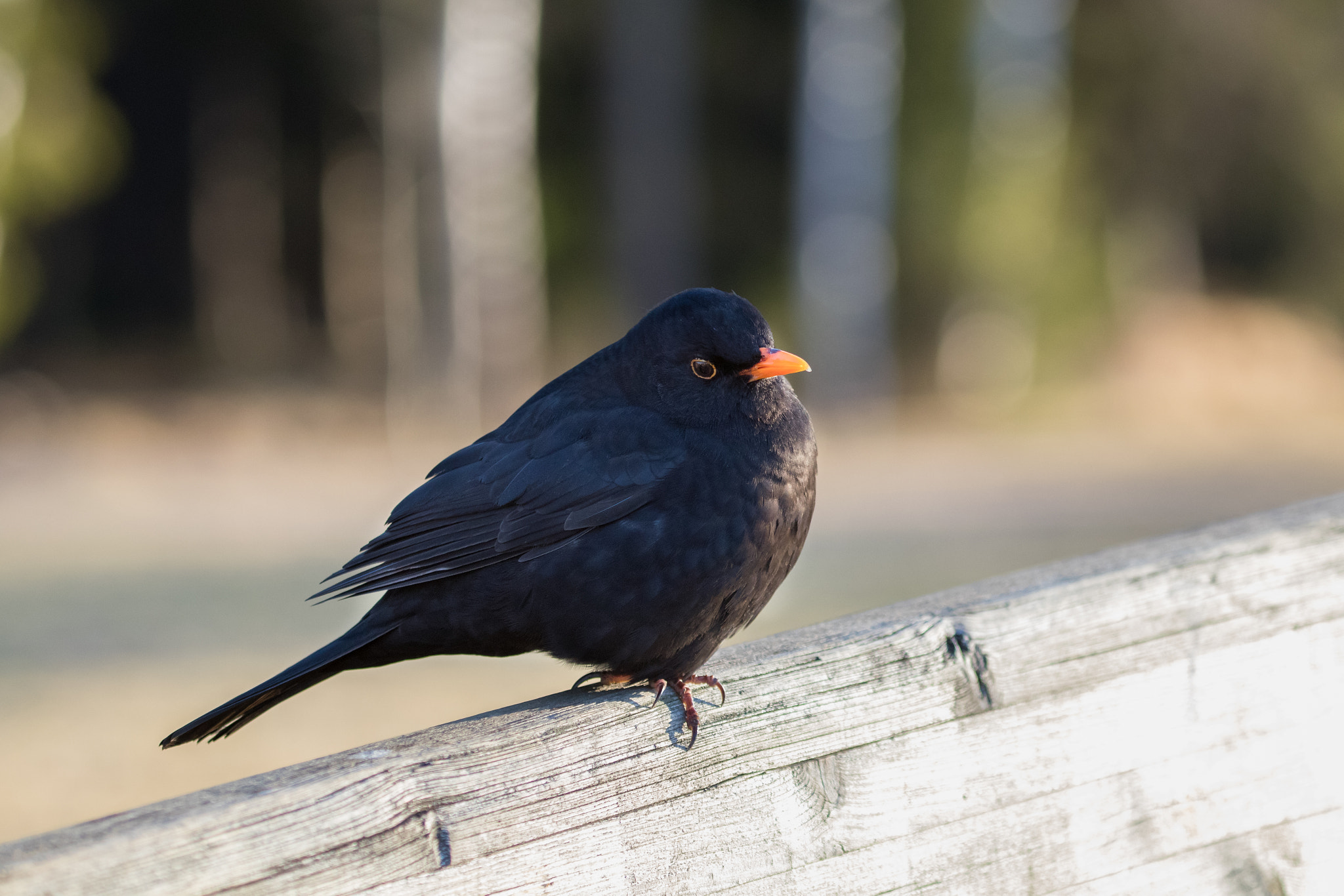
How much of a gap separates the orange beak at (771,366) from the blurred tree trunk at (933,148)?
13555mm

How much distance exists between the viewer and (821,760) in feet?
6.15

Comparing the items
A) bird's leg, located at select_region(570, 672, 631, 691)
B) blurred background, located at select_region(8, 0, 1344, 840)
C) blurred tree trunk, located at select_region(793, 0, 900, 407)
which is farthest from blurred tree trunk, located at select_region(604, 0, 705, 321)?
bird's leg, located at select_region(570, 672, 631, 691)

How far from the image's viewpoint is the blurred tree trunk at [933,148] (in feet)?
51.4

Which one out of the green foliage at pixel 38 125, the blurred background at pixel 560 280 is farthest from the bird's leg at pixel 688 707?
the green foliage at pixel 38 125

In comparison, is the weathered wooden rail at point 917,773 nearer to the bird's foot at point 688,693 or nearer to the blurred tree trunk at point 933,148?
the bird's foot at point 688,693

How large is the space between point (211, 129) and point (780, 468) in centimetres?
2236

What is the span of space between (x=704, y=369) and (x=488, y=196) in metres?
13.1

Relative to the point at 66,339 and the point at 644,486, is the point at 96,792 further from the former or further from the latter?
the point at 66,339

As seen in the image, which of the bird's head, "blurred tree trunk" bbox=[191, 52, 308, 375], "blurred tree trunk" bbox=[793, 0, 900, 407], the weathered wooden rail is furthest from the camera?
"blurred tree trunk" bbox=[191, 52, 308, 375]

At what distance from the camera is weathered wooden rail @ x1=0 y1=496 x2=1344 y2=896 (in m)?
1.50

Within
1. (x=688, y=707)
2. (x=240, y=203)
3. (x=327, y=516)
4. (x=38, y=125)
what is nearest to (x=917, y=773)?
(x=688, y=707)

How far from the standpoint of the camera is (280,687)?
222 centimetres

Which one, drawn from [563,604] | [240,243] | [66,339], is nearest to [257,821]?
[563,604]

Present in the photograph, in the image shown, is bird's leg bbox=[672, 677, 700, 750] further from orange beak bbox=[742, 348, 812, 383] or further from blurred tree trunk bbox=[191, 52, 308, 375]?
blurred tree trunk bbox=[191, 52, 308, 375]
